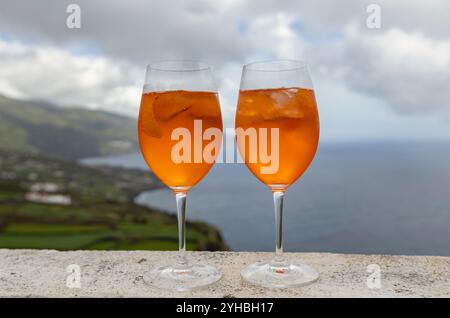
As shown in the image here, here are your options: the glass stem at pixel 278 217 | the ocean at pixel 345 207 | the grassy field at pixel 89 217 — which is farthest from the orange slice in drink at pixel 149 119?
the ocean at pixel 345 207

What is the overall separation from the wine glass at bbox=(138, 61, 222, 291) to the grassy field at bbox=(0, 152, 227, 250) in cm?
2549

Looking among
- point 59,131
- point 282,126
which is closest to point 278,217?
point 282,126

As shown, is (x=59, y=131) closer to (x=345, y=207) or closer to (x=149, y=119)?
(x=345, y=207)

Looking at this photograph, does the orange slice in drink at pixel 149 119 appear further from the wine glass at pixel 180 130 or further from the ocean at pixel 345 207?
the ocean at pixel 345 207

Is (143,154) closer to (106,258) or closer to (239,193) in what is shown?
(106,258)

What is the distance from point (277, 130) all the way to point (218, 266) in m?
0.78

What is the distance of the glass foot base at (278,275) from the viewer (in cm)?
189

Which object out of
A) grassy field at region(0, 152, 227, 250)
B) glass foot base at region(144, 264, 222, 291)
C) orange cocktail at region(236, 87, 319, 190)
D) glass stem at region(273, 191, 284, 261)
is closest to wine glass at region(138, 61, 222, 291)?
glass foot base at region(144, 264, 222, 291)

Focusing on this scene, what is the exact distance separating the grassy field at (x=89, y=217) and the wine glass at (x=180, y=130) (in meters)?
25.5

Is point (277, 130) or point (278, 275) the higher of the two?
point (277, 130)

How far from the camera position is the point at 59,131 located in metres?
87.6

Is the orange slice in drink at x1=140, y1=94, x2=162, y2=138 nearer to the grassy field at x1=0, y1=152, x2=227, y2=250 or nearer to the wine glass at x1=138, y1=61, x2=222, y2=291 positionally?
the wine glass at x1=138, y1=61, x2=222, y2=291

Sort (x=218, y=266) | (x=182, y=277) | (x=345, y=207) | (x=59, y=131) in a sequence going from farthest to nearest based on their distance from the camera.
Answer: (x=59, y=131)
(x=345, y=207)
(x=218, y=266)
(x=182, y=277)
